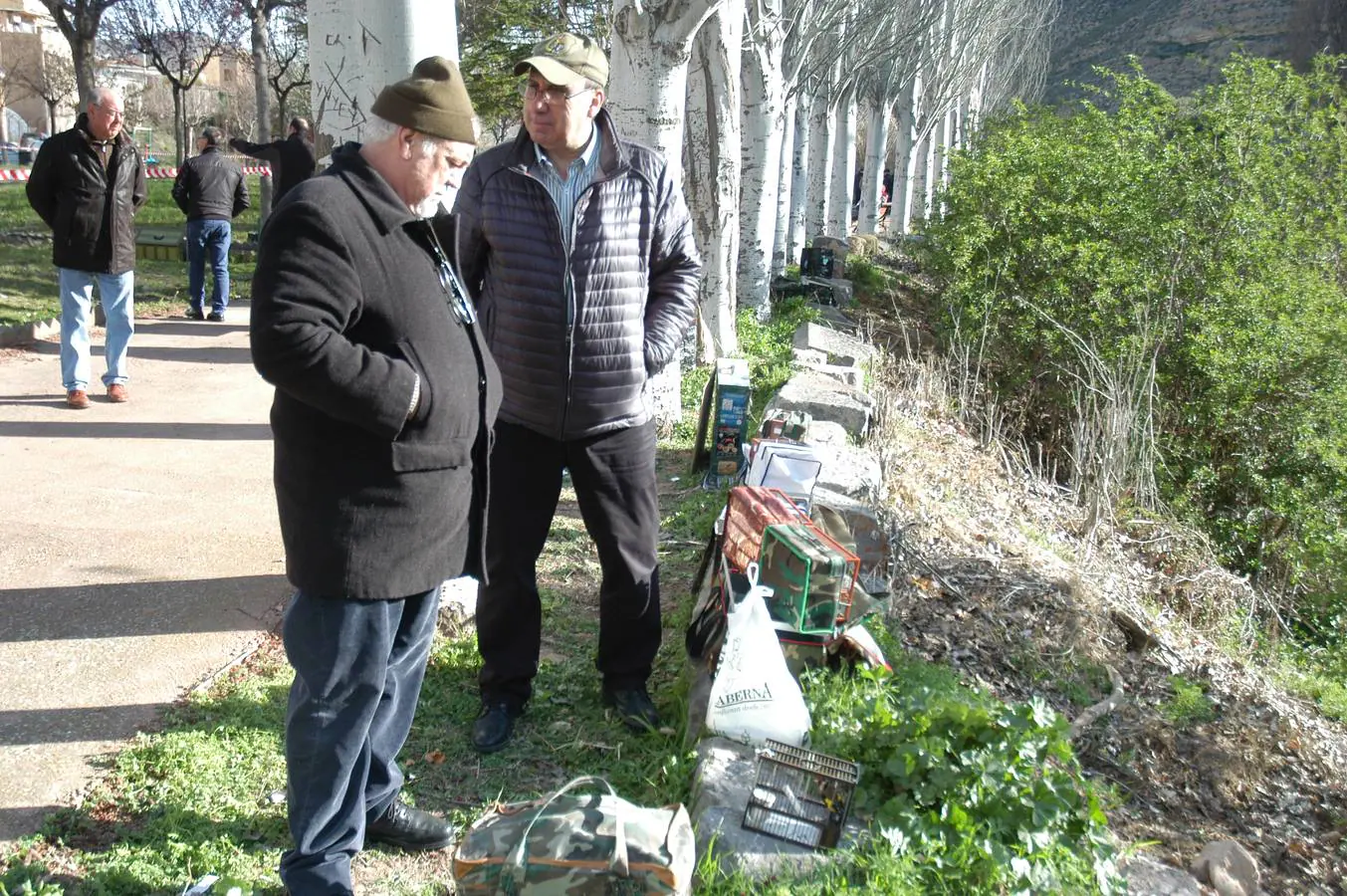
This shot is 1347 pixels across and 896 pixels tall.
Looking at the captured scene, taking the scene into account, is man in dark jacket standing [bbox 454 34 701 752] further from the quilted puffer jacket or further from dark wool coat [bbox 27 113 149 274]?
dark wool coat [bbox 27 113 149 274]

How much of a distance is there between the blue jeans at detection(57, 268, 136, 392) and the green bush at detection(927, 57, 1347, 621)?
6.84 m

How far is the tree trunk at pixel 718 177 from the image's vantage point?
32.2 ft

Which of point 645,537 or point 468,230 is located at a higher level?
point 468,230

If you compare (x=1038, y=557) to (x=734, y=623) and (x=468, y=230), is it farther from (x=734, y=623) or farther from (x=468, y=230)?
(x=468, y=230)

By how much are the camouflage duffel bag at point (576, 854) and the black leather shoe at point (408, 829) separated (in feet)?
1.89

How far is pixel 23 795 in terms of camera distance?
3.15 meters

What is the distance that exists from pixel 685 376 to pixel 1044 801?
680cm

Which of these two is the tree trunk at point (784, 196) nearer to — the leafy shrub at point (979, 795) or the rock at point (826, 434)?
the rock at point (826, 434)

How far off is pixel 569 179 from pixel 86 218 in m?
4.89

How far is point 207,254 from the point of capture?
11359mm

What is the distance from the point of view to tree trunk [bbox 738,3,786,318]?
44.6 feet

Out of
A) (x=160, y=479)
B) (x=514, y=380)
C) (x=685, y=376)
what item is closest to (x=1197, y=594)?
(x=685, y=376)

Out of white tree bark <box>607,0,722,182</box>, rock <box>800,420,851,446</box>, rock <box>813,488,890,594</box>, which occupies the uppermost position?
white tree bark <box>607,0,722,182</box>

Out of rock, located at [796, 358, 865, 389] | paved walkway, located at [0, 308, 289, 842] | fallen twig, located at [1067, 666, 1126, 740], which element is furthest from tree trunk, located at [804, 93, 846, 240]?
fallen twig, located at [1067, 666, 1126, 740]
